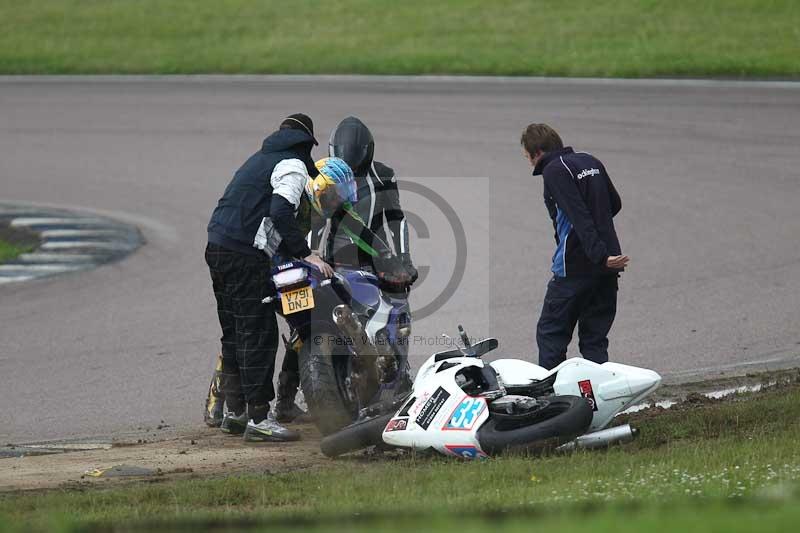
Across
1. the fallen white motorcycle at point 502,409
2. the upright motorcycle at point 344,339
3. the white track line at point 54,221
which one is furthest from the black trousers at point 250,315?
the white track line at point 54,221

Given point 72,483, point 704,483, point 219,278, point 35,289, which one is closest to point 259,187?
point 219,278

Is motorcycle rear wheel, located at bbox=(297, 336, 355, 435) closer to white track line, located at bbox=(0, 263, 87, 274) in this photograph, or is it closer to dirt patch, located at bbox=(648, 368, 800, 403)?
dirt patch, located at bbox=(648, 368, 800, 403)

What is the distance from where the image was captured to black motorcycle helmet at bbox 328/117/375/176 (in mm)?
8336

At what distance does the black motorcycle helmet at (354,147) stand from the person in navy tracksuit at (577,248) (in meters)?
1.12

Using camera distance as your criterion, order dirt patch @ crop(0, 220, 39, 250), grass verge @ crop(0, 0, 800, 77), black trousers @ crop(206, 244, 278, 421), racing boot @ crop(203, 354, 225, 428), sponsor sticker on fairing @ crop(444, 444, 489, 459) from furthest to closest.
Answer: grass verge @ crop(0, 0, 800, 77), dirt patch @ crop(0, 220, 39, 250), racing boot @ crop(203, 354, 225, 428), black trousers @ crop(206, 244, 278, 421), sponsor sticker on fairing @ crop(444, 444, 489, 459)

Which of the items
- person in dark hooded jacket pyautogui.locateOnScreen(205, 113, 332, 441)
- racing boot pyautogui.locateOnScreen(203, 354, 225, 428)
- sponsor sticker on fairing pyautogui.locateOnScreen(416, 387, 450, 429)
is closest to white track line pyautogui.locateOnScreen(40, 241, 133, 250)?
racing boot pyautogui.locateOnScreen(203, 354, 225, 428)

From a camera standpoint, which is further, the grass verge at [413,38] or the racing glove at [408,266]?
the grass verge at [413,38]

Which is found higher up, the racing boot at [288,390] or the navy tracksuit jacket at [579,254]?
the navy tracksuit jacket at [579,254]

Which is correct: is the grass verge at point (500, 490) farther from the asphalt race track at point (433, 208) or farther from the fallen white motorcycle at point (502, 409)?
the asphalt race track at point (433, 208)

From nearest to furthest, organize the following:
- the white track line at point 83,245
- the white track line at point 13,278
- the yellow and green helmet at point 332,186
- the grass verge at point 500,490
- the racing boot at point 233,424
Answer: the grass verge at point 500,490 → the yellow and green helmet at point 332,186 → the racing boot at point 233,424 → the white track line at point 13,278 → the white track line at point 83,245

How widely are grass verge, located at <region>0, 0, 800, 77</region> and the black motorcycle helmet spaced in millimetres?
15074

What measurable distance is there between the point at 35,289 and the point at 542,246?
5160 millimetres

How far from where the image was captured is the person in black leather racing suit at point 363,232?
26.8ft

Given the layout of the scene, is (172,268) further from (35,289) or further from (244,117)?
(244,117)
